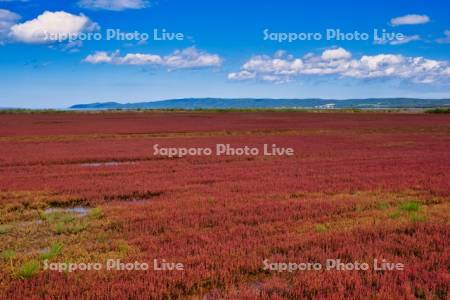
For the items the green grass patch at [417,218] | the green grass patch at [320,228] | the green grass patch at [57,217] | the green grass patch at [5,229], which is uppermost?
the green grass patch at [417,218]

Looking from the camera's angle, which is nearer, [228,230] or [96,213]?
[228,230]

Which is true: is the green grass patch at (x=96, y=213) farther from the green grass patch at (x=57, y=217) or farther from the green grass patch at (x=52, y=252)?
the green grass patch at (x=52, y=252)

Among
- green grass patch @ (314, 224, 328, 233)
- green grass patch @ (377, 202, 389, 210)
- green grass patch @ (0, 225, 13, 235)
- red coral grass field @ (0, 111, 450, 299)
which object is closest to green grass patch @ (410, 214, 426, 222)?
red coral grass field @ (0, 111, 450, 299)

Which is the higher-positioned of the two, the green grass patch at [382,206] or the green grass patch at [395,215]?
the green grass patch at [395,215]

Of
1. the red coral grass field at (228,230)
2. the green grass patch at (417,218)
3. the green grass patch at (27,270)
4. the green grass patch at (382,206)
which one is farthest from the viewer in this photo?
the green grass patch at (382,206)

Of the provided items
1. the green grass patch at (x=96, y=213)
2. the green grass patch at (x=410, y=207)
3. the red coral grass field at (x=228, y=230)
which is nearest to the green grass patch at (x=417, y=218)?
the red coral grass field at (x=228, y=230)

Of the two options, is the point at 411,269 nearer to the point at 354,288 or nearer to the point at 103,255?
the point at 354,288

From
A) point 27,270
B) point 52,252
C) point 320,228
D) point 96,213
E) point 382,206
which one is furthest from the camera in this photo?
point 382,206

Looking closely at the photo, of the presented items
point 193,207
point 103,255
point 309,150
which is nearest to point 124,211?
point 193,207

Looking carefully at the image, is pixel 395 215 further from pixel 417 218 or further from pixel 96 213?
pixel 96 213

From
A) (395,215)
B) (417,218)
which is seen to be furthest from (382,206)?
(417,218)

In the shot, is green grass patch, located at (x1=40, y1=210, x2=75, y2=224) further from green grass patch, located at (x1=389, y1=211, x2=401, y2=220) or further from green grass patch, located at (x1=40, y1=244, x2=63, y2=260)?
green grass patch, located at (x1=389, y1=211, x2=401, y2=220)
